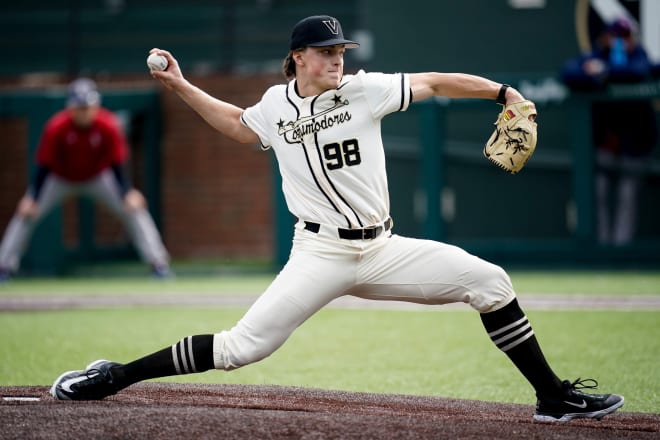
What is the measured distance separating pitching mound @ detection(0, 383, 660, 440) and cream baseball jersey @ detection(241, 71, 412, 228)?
858 millimetres

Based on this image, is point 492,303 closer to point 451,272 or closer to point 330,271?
point 451,272

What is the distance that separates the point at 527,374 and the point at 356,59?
10225mm

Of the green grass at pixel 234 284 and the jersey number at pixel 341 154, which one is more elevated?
the jersey number at pixel 341 154

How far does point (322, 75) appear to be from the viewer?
4.59 m

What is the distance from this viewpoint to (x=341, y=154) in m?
4.52

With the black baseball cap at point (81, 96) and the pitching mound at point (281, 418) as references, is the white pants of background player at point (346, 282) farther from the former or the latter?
the black baseball cap at point (81, 96)

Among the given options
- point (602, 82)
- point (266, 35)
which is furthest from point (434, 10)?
point (266, 35)

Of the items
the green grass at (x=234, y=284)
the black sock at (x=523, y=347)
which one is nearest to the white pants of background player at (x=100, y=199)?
the green grass at (x=234, y=284)

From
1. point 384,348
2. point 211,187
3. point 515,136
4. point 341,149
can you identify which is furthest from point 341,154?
point 211,187

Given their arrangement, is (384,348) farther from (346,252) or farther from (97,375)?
(97,375)

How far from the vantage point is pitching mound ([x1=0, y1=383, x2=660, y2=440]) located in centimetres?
386

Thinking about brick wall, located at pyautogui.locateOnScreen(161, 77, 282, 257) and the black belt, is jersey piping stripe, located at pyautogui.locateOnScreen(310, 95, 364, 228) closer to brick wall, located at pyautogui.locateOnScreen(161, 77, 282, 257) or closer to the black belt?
the black belt

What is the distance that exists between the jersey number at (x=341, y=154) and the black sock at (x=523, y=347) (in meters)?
0.88

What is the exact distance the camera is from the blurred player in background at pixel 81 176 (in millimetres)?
11477
